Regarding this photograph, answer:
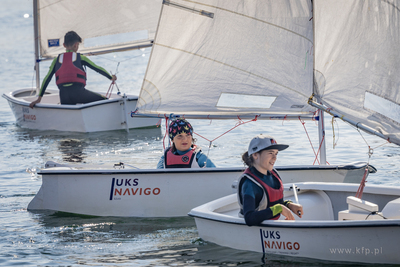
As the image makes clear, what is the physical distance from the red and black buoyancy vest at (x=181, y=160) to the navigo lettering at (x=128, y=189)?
0.29m

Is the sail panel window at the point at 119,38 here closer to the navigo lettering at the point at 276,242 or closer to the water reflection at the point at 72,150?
the water reflection at the point at 72,150

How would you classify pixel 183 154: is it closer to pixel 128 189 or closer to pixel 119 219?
pixel 128 189

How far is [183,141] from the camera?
598cm

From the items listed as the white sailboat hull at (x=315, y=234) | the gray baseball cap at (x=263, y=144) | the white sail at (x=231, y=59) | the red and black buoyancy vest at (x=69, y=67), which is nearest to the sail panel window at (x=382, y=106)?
the white sailboat hull at (x=315, y=234)

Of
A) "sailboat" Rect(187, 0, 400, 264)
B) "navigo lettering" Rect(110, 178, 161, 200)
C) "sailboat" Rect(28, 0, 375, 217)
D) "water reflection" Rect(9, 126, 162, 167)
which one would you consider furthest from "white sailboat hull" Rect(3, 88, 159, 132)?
"navigo lettering" Rect(110, 178, 161, 200)

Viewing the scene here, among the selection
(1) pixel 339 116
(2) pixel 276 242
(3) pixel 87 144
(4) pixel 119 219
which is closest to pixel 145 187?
(4) pixel 119 219

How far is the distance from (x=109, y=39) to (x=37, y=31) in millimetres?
1516

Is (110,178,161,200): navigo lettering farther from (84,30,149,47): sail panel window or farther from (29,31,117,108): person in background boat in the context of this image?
(84,30,149,47): sail panel window

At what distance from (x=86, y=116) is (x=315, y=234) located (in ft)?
24.6

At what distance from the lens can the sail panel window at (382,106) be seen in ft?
17.0

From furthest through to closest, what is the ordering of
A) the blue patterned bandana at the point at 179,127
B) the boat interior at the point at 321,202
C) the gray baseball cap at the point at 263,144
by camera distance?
the blue patterned bandana at the point at 179,127, the boat interior at the point at 321,202, the gray baseball cap at the point at 263,144

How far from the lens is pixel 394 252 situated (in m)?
4.31

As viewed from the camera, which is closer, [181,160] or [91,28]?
[181,160]

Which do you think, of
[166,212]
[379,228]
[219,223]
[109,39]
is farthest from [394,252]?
[109,39]
